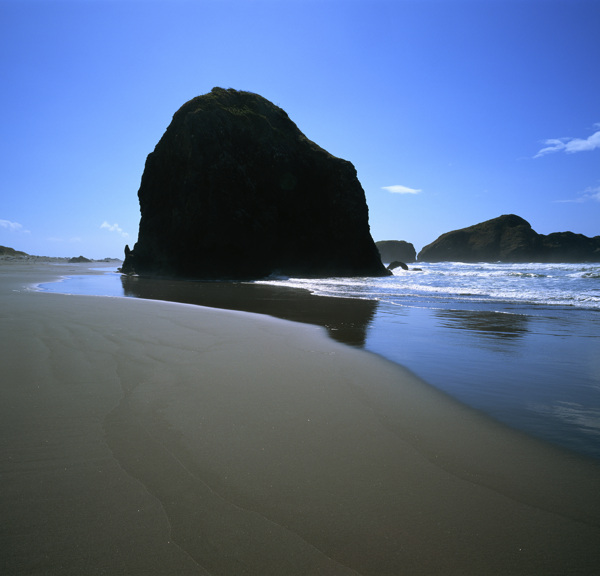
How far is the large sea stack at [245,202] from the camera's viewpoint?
1144 inches

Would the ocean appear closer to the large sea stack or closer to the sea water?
the sea water

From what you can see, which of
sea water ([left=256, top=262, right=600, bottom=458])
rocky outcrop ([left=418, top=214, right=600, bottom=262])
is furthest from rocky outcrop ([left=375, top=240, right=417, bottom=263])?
sea water ([left=256, top=262, right=600, bottom=458])

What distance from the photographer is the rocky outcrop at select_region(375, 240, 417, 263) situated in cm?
12669

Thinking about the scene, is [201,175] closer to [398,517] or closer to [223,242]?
[223,242]

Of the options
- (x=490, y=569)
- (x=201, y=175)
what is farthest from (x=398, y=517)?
(x=201, y=175)

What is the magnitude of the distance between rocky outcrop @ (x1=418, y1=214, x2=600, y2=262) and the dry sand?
104 metres

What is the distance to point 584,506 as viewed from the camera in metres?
1.69

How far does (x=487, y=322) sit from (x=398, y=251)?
124m

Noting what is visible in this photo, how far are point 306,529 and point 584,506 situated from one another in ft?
4.19

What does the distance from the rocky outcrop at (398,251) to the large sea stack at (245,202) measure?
9239 cm

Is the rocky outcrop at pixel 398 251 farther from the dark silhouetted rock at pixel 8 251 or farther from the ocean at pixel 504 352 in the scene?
the ocean at pixel 504 352

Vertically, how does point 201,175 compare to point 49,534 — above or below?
above

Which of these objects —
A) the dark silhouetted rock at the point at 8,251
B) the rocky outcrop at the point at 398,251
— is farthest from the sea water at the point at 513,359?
the rocky outcrop at the point at 398,251

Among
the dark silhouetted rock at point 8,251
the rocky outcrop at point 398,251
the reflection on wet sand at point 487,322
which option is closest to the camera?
the reflection on wet sand at point 487,322
